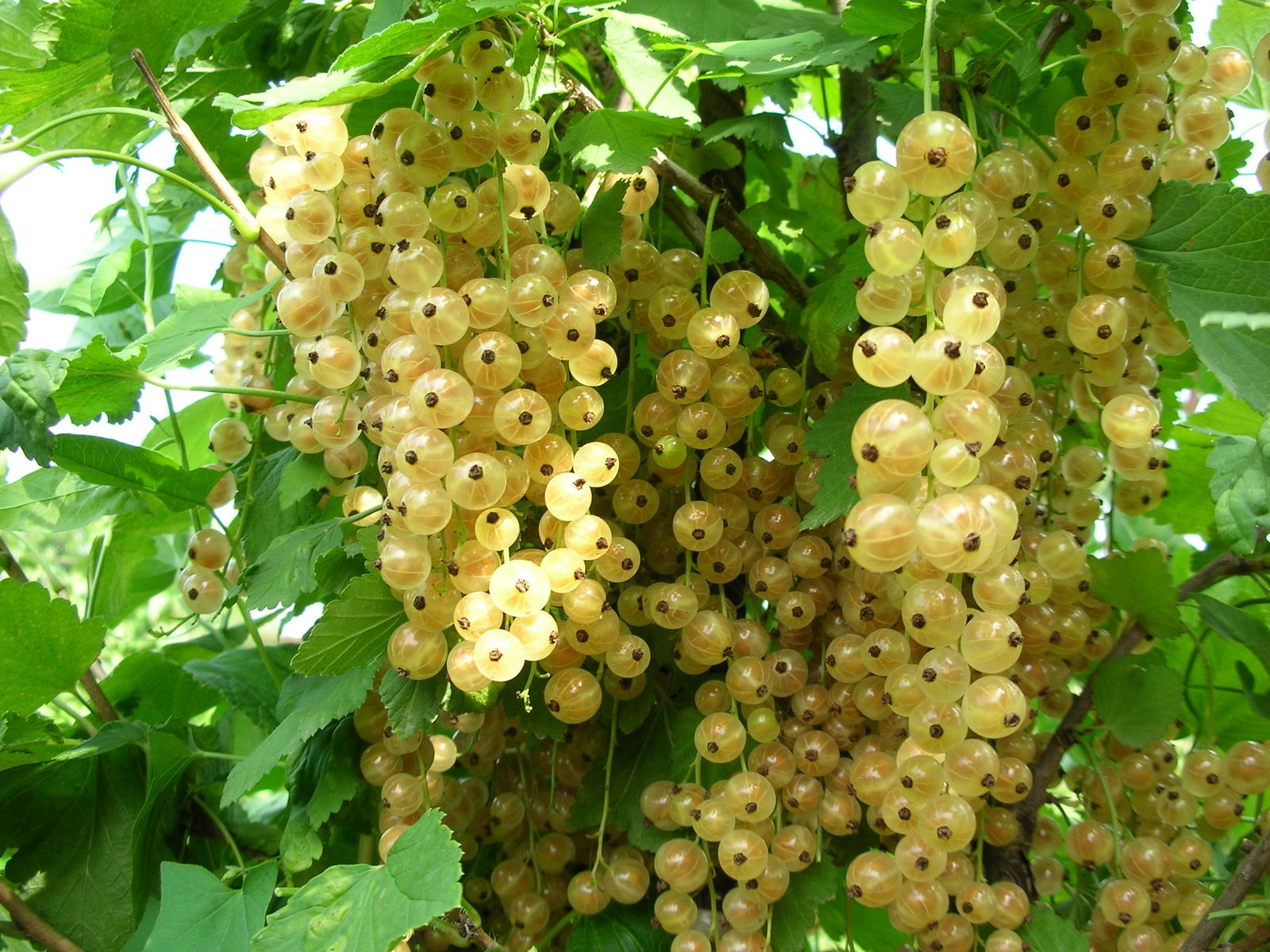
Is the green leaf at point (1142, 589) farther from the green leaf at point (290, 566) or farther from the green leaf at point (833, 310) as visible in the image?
the green leaf at point (290, 566)

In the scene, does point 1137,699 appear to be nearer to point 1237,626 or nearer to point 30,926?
point 1237,626

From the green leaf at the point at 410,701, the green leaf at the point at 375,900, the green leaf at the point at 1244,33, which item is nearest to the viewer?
the green leaf at the point at 375,900

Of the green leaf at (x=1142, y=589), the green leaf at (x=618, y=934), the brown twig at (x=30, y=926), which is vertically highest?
the green leaf at (x=1142, y=589)

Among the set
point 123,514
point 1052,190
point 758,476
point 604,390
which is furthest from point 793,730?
point 123,514

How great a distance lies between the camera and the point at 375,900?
2.14 feet

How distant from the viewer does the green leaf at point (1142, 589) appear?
0.79 metres

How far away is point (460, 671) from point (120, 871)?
44cm

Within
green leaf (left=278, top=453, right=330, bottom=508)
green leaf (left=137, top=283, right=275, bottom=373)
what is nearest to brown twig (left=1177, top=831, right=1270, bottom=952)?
green leaf (left=278, top=453, right=330, bottom=508)

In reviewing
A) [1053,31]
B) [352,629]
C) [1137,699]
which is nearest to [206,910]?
[352,629]

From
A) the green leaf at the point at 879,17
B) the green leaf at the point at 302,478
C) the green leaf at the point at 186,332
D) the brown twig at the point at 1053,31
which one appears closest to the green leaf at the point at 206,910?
the green leaf at the point at 302,478

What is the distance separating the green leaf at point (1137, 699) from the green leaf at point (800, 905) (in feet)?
0.89

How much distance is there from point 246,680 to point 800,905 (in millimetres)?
595

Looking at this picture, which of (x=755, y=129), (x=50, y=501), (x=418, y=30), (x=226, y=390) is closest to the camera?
(x=418, y=30)

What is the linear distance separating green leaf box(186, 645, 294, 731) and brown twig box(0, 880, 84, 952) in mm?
231
